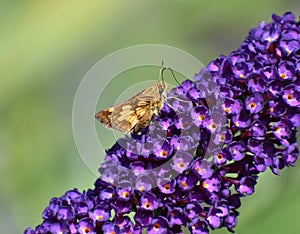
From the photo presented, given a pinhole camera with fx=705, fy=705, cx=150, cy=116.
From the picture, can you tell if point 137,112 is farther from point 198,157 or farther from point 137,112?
point 198,157

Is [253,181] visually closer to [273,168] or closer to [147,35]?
[273,168]

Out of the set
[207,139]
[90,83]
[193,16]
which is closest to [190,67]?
[90,83]

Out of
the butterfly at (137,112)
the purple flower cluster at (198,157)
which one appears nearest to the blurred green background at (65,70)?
the purple flower cluster at (198,157)

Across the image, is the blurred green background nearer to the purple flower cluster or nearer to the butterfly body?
the purple flower cluster

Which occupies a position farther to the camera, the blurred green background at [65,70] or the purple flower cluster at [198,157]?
the blurred green background at [65,70]

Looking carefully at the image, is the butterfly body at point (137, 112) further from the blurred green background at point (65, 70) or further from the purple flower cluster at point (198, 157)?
the blurred green background at point (65, 70)

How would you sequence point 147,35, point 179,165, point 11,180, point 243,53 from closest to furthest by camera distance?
1. point 179,165
2. point 243,53
3. point 11,180
4. point 147,35

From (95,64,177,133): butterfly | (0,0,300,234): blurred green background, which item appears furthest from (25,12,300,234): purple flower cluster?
(0,0,300,234): blurred green background
